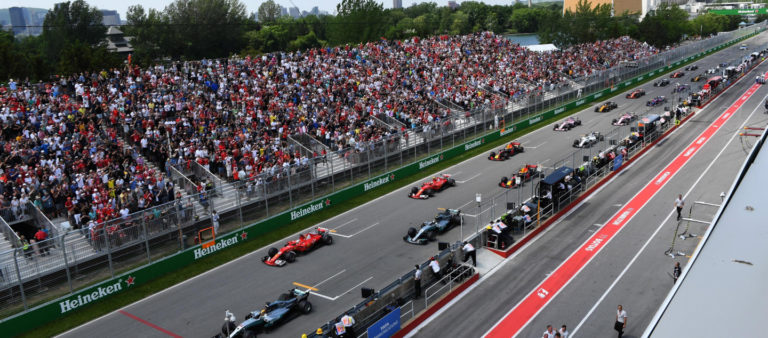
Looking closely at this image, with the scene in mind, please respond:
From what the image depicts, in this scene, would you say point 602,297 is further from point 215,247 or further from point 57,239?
point 57,239

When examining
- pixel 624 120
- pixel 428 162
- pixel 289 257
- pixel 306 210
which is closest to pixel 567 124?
pixel 624 120

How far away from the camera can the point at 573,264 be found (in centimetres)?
2264

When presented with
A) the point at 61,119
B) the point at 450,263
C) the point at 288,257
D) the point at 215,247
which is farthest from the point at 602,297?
the point at 61,119

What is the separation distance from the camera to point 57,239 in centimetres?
1992

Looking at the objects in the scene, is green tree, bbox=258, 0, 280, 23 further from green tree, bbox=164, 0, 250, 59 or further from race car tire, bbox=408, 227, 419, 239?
race car tire, bbox=408, 227, 419, 239

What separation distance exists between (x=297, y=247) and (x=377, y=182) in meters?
9.84

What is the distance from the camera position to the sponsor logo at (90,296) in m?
20.1

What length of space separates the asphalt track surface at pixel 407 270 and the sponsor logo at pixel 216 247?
122cm

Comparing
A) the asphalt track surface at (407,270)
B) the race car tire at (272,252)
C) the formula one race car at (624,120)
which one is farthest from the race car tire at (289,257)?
the formula one race car at (624,120)

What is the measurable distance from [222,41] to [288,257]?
72.9 m

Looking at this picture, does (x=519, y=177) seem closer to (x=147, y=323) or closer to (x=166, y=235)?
(x=166, y=235)

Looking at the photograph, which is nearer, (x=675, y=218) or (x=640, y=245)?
(x=640, y=245)

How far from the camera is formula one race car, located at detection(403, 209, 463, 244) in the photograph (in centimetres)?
2538

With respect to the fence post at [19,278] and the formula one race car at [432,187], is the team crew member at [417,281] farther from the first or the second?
the fence post at [19,278]
